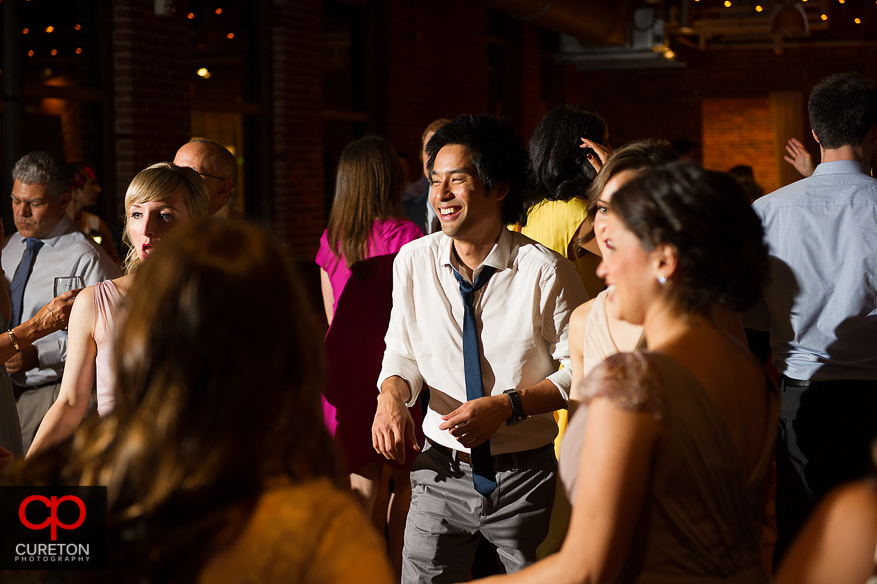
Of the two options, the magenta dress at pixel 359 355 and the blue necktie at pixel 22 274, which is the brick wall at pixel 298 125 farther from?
the magenta dress at pixel 359 355

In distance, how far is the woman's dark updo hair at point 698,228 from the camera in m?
1.18

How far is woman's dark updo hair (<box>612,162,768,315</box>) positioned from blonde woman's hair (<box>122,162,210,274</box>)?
4.56 feet

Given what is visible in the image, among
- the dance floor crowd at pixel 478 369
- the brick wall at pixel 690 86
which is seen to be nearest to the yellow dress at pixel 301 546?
the dance floor crowd at pixel 478 369

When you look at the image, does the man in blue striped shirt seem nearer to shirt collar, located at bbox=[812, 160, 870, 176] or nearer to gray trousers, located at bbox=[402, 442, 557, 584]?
shirt collar, located at bbox=[812, 160, 870, 176]

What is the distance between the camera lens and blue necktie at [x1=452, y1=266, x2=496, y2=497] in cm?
200

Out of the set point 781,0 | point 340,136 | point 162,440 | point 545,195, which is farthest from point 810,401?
point 781,0

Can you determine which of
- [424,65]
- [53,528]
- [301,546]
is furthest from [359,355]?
[424,65]

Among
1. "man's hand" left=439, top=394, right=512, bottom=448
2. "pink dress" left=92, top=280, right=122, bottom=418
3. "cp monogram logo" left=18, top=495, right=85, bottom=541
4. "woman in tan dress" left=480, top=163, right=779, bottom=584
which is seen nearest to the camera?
"cp monogram logo" left=18, top=495, right=85, bottom=541

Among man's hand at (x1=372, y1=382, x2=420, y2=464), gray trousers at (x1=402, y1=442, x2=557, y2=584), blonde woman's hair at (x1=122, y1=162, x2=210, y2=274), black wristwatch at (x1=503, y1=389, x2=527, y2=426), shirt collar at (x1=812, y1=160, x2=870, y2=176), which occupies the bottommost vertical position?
gray trousers at (x1=402, y1=442, x2=557, y2=584)

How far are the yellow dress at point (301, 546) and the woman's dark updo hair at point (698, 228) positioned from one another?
1.93 feet

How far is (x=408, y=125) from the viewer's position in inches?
325

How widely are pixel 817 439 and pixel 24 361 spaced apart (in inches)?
102

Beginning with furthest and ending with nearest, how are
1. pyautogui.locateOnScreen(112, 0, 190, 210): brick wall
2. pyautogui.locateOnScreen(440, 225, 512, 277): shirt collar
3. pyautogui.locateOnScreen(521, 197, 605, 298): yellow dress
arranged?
pyautogui.locateOnScreen(112, 0, 190, 210): brick wall → pyautogui.locateOnScreen(521, 197, 605, 298): yellow dress → pyautogui.locateOnScreen(440, 225, 512, 277): shirt collar

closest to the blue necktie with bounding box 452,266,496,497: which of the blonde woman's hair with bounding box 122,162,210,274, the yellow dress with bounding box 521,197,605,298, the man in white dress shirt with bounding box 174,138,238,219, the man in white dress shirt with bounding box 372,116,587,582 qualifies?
the man in white dress shirt with bounding box 372,116,587,582
